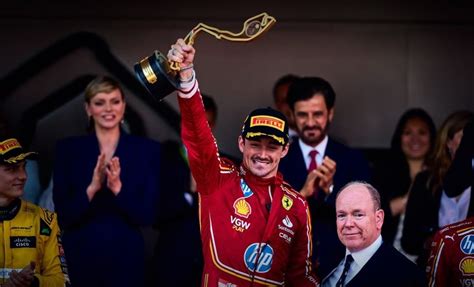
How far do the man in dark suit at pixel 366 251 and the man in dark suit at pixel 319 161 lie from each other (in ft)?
3.57

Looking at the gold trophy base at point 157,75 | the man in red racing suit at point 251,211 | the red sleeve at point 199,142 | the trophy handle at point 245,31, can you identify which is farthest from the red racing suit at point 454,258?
the gold trophy base at point 157,75

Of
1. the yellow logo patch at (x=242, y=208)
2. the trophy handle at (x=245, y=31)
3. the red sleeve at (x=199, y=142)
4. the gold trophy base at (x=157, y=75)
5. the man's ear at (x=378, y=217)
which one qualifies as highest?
the trophy handle at (x=245, y=31)

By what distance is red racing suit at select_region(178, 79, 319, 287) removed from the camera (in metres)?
5.55

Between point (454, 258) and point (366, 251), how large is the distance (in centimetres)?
60

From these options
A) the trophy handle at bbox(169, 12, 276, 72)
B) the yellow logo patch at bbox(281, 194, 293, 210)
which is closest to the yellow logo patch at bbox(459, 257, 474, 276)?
the yellow logo patch at bbox(281, 194, 293, 210)

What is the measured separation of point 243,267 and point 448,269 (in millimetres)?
987

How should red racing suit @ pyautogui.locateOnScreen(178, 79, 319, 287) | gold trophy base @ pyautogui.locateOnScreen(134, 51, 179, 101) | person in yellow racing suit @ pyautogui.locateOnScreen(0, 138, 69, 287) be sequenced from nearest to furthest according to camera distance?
gold trophy base @ pyautogui.locateOnScreen(134, 51, 179, 101)
red racing suit @ pyautogui.locateOnScreen(178, 79, 319, 287)
person in yellow racing suit @ pyautogui.locateOnScreen(0, 138, 69, 287)

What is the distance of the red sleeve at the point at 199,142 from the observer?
545 centimetres

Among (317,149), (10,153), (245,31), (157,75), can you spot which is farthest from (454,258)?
(10,153)

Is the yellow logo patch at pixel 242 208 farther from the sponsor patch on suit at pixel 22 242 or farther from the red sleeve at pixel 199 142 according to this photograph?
the sponsor patch on suit at pixel 22 242

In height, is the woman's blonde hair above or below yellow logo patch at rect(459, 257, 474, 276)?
above

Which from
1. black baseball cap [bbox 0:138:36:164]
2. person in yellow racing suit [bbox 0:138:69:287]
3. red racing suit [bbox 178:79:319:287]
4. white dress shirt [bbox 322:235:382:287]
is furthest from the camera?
black baseball cap [bbox 0:138:36:164]

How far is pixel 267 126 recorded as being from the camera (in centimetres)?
564

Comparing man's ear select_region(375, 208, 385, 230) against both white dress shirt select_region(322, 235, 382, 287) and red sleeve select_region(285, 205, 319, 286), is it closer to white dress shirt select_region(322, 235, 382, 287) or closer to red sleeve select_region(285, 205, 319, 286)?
white dress shirt select_region(322, 235, 382, 287)
